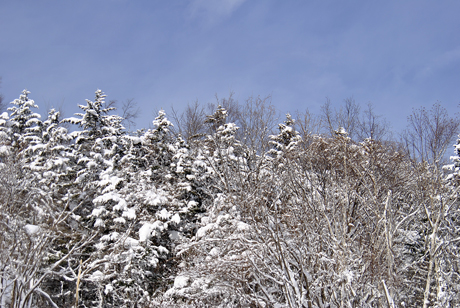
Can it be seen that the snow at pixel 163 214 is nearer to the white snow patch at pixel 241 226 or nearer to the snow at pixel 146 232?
the snow at pixel 146 232

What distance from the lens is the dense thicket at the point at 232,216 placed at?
26.8 feet

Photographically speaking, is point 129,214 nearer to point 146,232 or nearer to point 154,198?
point 146,232

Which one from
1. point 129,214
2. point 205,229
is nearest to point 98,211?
point 129,214

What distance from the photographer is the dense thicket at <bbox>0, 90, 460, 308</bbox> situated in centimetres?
818

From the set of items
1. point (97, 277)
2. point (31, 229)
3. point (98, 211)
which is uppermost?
point (98, 211)

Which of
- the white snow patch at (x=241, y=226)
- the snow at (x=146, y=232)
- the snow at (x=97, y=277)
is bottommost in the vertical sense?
the snow at (x=97, y=277)

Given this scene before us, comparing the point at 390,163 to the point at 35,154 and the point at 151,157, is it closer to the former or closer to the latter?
the point at 151,157

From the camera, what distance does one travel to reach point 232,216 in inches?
435

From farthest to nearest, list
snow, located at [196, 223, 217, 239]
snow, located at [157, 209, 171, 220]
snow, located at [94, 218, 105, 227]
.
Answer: snow, located at [157, 209, 171, 220], snow, located at [94, 218, 105, 227], snow, located at [196, 223, 217, 239]

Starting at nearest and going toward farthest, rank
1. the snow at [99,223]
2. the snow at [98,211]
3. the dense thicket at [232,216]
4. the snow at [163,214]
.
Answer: the dense thicket at [232,216]
the snow at [99,223]
the snow at [98,211]
the snow at [163,214]

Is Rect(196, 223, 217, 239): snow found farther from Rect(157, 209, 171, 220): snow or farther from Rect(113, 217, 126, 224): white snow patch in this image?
Rect(113, 217, 126, 224): white snow patch

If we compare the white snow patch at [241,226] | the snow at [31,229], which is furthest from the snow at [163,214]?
the white snow patch at [241,226]

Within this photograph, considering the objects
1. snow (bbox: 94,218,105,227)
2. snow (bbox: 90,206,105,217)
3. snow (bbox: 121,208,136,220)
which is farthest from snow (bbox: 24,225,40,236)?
snow (bbox: 121,208,136,220)

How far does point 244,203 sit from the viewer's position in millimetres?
8297
